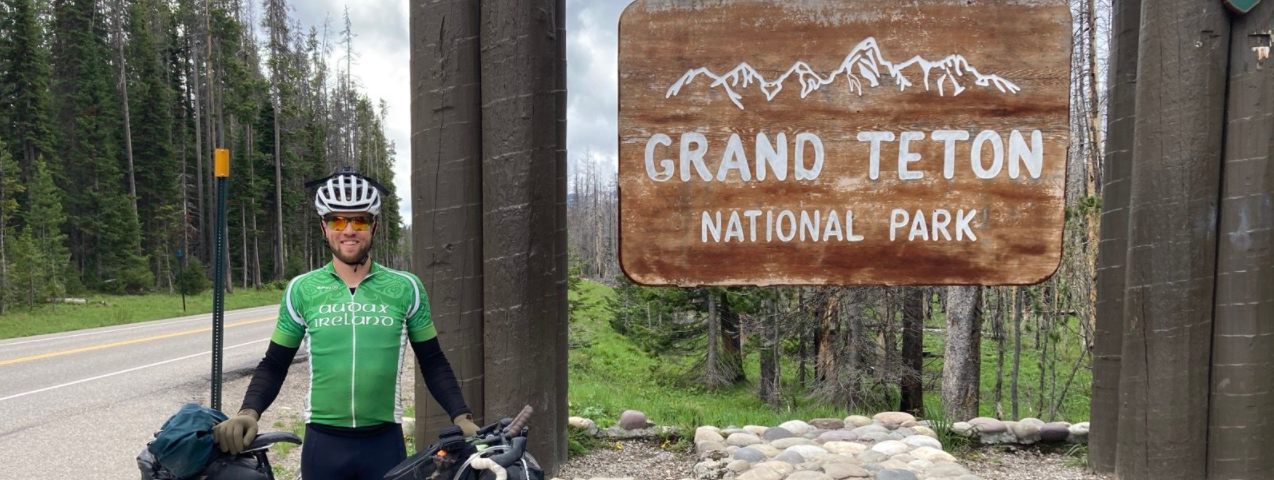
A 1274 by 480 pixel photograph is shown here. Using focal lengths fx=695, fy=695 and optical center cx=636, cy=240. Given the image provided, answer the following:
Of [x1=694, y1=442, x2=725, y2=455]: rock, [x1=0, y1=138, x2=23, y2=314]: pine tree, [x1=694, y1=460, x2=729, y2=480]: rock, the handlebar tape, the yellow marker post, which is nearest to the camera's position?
the handlebar tape

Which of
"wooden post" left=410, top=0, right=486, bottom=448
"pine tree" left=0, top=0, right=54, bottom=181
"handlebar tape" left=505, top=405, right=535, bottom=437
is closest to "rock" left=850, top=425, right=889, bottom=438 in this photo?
"wooden post" left=410, top=0, right=486, bottom=448

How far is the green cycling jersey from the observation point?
2289 millimetres

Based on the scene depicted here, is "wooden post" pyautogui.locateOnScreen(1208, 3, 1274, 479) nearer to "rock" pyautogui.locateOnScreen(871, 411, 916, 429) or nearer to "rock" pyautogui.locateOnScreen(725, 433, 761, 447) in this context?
"rock" pyautogui.locateOnScreen(871, 411, 916, 429)

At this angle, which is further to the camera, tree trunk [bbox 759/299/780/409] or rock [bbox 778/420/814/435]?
tree trunk [bbox 759/299/780/409]

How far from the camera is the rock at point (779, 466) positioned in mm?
3875

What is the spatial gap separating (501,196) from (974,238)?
244 cm

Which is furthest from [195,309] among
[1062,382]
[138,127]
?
[1062,382]

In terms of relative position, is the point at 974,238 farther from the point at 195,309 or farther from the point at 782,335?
the point at 195,309

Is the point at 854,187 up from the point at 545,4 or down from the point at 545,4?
down

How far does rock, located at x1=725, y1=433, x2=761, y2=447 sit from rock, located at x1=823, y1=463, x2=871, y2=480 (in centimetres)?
70

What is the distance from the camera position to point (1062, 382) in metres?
19.9

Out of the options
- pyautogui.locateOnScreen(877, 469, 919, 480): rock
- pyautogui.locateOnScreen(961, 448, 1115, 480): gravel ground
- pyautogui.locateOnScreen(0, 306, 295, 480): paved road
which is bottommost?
pyautogui.locateOnScreen(0, 306, 295, 480): paved road

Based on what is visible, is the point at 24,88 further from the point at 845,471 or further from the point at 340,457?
the point at 845,471

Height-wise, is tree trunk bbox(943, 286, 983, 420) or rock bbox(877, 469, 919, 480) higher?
rock bbox(877, 469, 919, 480)
